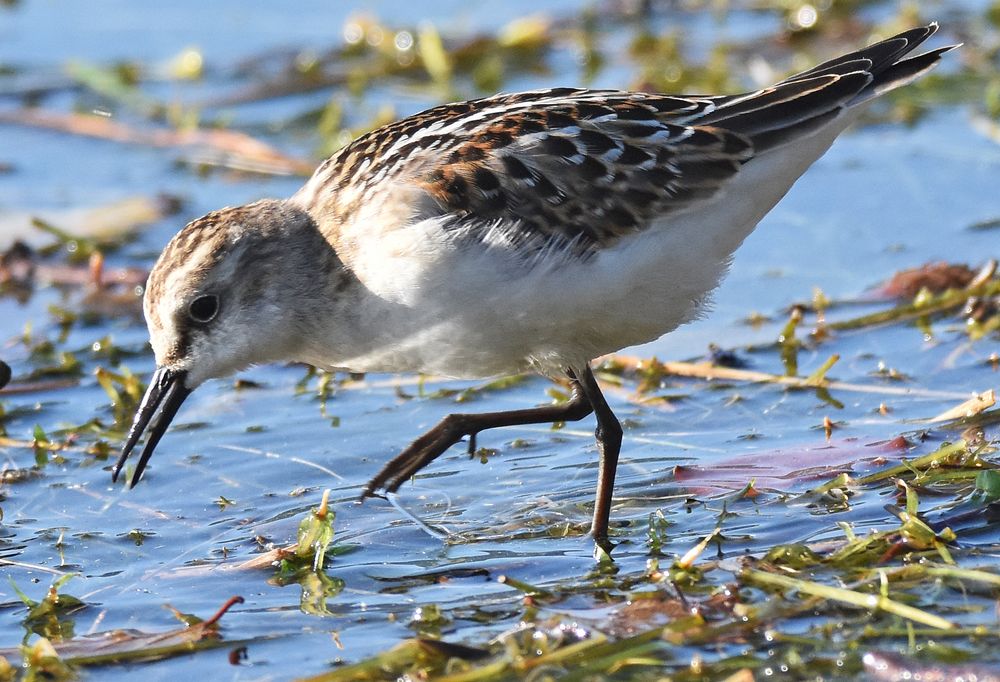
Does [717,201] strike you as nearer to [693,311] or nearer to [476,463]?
[693,311]

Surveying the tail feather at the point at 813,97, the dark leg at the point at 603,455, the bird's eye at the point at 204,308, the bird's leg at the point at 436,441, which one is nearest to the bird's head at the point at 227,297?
the bird's eye at the point at 204,308

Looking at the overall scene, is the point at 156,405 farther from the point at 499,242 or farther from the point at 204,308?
the point at 499,242

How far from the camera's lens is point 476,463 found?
7.15m

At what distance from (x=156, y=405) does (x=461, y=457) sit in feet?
4.72

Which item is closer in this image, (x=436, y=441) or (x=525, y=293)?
(x=525, y=293)

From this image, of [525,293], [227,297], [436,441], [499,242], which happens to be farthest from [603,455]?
[227,297]

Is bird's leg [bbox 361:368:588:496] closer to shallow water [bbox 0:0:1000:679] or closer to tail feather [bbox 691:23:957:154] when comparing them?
shallow water [bbox 0:0:1000:679]

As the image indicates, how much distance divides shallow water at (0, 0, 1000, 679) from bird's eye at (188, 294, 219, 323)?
88 cm

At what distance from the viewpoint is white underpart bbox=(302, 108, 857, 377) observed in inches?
231

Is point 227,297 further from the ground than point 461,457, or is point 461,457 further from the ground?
point 227,297

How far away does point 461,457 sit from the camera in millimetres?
7262

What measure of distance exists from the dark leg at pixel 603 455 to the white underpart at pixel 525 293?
337mm

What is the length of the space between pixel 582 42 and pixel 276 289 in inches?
259

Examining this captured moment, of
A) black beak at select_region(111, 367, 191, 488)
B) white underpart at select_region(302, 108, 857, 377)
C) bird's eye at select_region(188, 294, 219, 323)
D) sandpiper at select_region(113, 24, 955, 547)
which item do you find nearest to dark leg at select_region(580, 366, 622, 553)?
sandpiper at select_region(113, 24, 955, 547)
